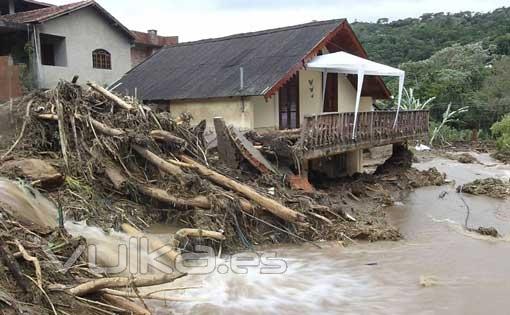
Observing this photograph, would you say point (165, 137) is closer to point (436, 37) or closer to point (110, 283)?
point (110, 283)

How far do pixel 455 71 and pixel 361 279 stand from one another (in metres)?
32.3

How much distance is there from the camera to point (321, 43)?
16.1 metres

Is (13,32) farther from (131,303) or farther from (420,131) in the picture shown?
(131,303)

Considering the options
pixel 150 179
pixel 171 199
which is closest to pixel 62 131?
pixel 150 179

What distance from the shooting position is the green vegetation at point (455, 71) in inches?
1310

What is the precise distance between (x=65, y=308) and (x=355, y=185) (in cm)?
1145

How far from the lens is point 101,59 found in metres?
25.0

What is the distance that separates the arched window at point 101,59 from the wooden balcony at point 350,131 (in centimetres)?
1459

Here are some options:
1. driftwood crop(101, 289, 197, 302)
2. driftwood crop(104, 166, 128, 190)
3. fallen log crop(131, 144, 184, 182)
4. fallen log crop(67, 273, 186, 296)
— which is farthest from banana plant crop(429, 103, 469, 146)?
fallen log crop(67, 273, 186, 296)

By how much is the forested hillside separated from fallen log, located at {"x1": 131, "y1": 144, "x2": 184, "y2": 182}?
41812mm

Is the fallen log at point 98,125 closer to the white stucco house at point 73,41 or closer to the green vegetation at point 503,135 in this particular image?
the white stucco house at point 73,41

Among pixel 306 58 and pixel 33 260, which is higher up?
pixel 306 58

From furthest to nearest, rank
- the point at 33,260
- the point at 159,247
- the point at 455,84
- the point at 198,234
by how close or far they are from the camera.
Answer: the point at 455,84, the point at 198,234, the point at 159,247, the point at 33,260

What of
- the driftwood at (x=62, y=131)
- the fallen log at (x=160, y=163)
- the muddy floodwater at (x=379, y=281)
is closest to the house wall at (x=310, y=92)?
the muddy floodwater at (x=379, y=281)
